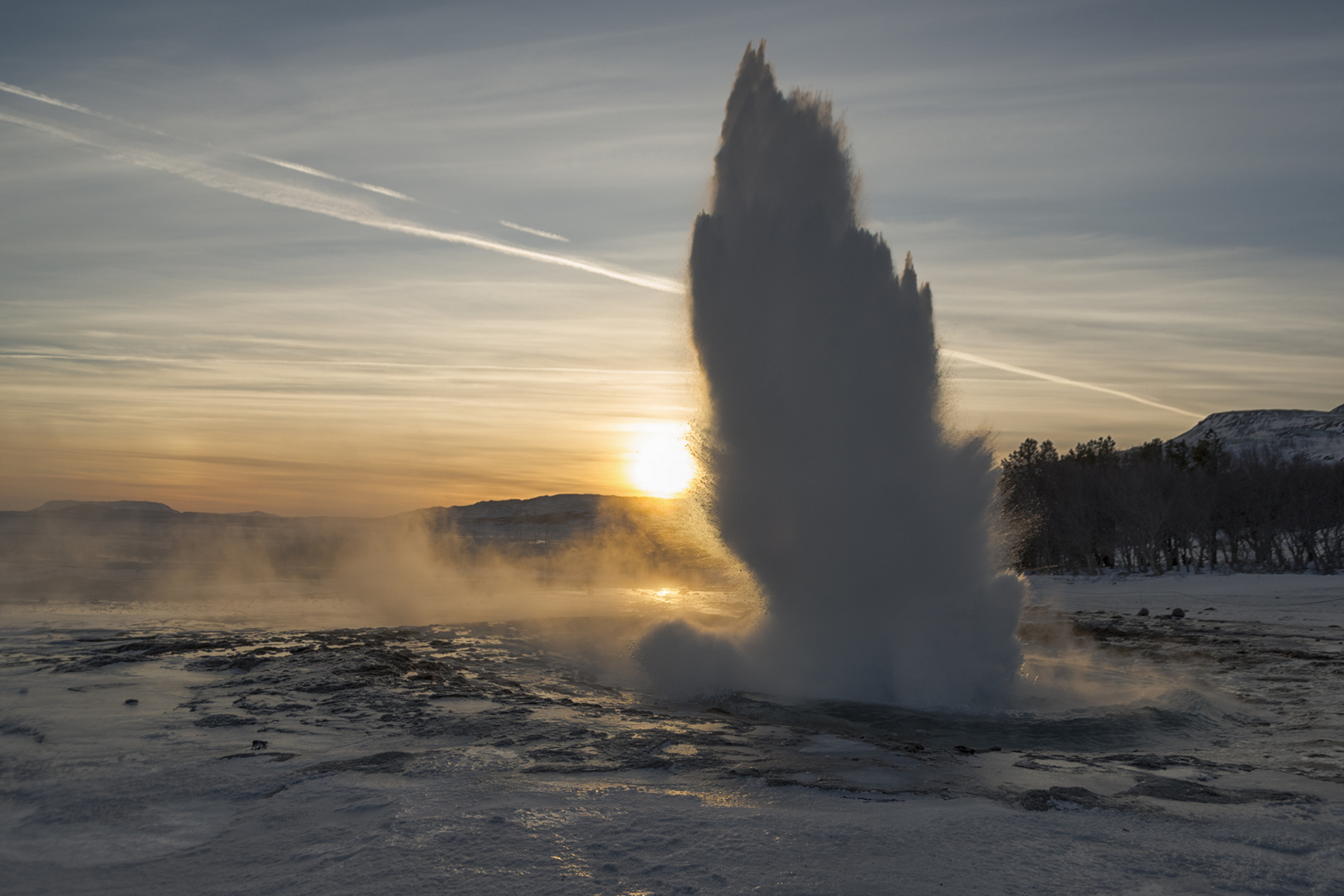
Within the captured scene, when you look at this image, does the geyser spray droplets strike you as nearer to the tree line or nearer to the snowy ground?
the snowy ground

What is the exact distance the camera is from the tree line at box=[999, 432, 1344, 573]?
5306 centimetres

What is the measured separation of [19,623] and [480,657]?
1202 cm

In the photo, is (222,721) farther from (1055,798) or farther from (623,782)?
(1055,798)

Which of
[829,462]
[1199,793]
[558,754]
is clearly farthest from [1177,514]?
[558,754]

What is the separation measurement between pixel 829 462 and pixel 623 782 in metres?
7.25

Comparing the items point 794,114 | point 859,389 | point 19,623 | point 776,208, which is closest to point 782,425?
point 859,389

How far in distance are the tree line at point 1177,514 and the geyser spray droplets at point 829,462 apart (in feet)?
133

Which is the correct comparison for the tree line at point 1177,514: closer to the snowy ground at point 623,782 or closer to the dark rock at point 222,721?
the snowy ground at point 623,782

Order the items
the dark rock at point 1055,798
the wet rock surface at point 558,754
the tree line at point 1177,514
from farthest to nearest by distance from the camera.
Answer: the tree line at point 1177,514, the dark rock at point 1055,798, the wet rock surface at point 558,754

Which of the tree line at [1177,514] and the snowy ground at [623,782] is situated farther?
the tree line at [1177,514]

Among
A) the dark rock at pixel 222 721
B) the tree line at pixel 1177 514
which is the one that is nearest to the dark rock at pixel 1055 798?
the dark rock at pixel 222 721

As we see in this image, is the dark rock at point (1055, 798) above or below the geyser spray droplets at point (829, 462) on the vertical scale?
below

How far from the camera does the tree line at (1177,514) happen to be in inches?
2089

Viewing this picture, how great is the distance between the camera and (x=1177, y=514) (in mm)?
54312
